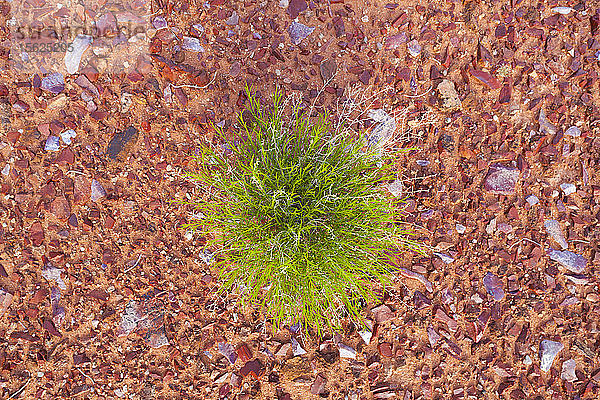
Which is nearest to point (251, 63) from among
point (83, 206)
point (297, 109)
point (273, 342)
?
point (297, 109)

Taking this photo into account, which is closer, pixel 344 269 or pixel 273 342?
pixel 344 269

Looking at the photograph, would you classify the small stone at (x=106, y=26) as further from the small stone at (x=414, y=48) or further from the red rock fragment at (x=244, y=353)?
the red rock fragment at (x=244, y=353)

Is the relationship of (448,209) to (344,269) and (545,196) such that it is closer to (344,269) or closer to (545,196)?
(545,196)

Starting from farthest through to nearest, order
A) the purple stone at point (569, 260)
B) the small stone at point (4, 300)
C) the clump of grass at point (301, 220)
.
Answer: the purple stone at point (569, 260) < the small stone at point (4, 300) < the clump of grass at point (301, 220)

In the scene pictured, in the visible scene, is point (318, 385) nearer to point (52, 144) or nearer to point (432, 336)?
point (432, 336)

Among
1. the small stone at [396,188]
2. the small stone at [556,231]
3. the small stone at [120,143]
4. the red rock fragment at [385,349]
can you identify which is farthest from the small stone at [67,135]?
the small stone at [556,231]
